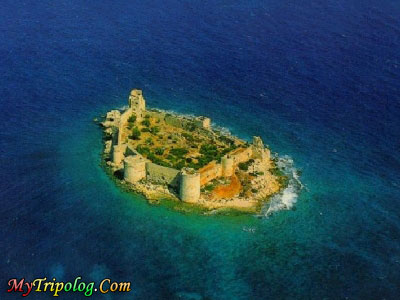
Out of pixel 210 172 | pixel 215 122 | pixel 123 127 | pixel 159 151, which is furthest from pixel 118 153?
pixel 215 122

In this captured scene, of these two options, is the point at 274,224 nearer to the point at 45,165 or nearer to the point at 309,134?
the point at 309,134

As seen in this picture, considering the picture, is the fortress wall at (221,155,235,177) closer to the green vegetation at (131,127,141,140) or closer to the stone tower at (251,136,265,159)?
the stone tower at (251,136,265,159)

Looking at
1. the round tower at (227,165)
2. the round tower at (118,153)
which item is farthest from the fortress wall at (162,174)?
the round tower at (227,165)

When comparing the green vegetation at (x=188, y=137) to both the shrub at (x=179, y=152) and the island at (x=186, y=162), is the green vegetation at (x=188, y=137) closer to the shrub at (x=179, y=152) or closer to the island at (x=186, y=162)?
the island at (x=186, y=162)

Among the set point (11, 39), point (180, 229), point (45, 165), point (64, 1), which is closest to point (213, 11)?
point (64, 1)

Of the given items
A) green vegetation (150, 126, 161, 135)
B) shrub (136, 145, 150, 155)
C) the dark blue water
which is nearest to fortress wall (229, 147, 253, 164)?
the dark blue water
